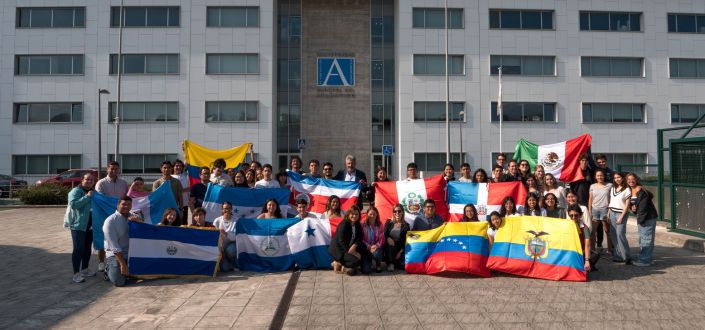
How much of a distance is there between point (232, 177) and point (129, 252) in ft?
14.1

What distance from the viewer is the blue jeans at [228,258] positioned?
9141mm

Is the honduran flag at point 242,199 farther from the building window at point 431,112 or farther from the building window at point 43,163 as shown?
the building window at point 43,163

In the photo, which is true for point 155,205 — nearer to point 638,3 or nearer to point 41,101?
point 41,101

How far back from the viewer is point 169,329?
5770 millimetres

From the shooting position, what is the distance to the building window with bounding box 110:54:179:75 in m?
33.8

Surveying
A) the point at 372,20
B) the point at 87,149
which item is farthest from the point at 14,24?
the point at 372,20

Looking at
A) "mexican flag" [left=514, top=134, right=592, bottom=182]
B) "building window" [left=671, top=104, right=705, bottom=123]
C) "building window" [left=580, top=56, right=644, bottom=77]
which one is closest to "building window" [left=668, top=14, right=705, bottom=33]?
"building window" [left=580, top=56, right=644, bottom=77]

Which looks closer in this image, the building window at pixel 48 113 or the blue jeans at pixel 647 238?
the blue jeans at pixel 647 238

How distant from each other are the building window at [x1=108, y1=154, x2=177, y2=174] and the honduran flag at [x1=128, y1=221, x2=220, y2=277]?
89.1 feet

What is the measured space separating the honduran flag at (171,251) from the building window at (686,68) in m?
40.3

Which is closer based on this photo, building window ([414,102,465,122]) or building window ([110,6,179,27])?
building window ([110,6,179,27])

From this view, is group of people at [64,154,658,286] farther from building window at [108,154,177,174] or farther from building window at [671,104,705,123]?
building window at [671,104,705,123]

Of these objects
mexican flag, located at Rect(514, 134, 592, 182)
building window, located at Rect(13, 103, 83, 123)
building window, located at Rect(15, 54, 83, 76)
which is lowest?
mexican flag, located at Rect(514, 134, 592, 182)

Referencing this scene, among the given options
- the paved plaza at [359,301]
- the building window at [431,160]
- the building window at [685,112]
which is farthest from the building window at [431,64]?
the paved plaza at [359,301]
